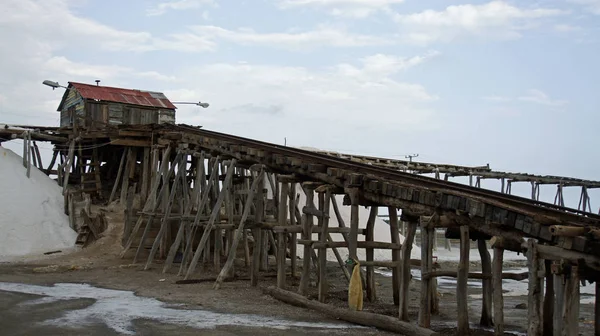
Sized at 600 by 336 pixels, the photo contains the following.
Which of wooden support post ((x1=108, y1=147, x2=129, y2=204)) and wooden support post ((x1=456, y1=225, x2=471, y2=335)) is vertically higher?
wooden support post ((x1=108, y1=147, x2=129, y2=204))

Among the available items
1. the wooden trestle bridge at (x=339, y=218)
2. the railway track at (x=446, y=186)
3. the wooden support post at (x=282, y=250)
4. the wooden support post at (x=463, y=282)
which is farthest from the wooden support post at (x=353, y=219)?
the wooden support post at (x=463, y=282)

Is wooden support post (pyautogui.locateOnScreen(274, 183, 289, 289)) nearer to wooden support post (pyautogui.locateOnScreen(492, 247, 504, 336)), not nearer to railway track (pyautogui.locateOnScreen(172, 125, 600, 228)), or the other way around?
railway track (pyautogui.locateOnScreen(172, 125, 600, 228))

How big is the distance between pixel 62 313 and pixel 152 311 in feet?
5.02

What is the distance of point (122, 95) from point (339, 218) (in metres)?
17.8

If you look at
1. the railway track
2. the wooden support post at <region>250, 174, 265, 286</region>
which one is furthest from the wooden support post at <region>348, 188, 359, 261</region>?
the wooden support post at <region>250, 174, 265, 286</region>

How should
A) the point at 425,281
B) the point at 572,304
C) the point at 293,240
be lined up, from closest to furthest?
the point at 572,304, the point at 425,281, the point at 293,240

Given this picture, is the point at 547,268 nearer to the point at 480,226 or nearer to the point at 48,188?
the point at 480,226

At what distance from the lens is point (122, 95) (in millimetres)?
31734

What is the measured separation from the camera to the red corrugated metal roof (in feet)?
101

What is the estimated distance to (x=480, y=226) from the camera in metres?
10.1

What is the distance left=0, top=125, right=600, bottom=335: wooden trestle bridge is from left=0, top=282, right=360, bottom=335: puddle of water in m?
1.34

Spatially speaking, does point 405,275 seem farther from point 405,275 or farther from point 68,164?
point 68,164

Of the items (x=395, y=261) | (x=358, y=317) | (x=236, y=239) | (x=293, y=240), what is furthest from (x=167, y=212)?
(x=358, y=317)

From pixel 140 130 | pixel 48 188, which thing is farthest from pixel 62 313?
pixel 48 188
